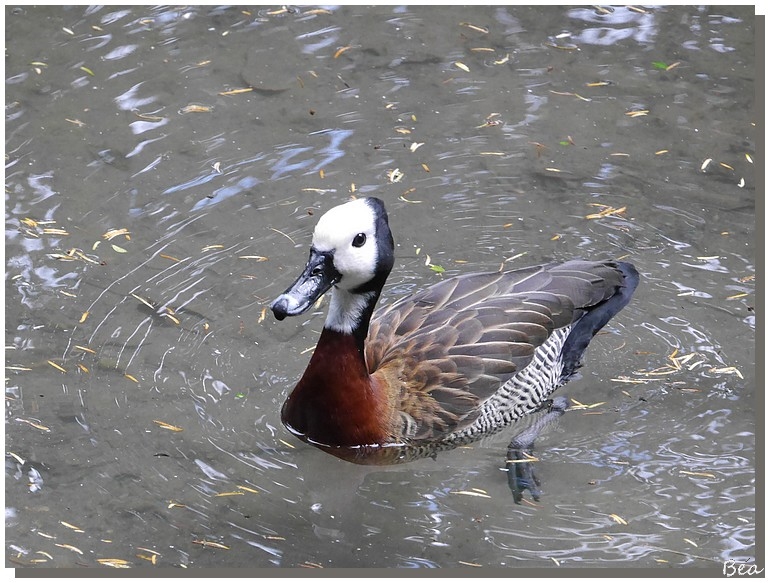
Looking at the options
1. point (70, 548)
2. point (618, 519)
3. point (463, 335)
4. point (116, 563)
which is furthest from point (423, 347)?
point (70, 548)

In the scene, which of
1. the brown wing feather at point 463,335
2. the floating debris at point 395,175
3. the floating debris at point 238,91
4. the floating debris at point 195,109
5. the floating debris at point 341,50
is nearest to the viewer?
the brown wing feather at point 463,335

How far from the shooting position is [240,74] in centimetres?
861

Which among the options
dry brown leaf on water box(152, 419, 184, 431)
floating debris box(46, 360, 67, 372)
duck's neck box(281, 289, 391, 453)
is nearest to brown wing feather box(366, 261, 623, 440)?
duck's neck box(281, 289, 391, 453)

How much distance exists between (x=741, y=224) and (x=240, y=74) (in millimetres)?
3662

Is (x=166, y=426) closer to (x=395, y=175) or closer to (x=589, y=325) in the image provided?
(x=589, y=325)

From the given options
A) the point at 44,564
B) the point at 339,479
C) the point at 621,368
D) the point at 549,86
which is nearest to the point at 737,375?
the point at 621,368

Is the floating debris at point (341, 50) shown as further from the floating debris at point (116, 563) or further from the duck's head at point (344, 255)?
the floating debris at point (116, 563)

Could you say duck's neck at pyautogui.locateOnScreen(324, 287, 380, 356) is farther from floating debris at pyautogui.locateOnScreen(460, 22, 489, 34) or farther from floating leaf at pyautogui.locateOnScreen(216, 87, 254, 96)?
floating debris at pyautogui.locateOnScreen(460, 22, 489, 34)

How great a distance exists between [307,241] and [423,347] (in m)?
1.43

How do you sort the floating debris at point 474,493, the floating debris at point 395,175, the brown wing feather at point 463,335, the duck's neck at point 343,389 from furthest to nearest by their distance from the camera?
the floating debris at point 395,175 < the brown wing feather at point 463,335 < the duck's neck at point 343,389 < the floating debris at point 474,493

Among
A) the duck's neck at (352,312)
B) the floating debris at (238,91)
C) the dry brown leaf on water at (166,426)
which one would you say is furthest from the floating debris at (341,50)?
the dry brown leaf on water at (166,426)

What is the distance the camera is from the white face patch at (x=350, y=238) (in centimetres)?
554

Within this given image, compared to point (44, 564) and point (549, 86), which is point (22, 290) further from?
point (549, 86)

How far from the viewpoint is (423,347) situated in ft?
20.4
